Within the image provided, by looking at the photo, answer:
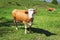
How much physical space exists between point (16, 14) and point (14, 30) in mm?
1276

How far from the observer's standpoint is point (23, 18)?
55.8 feet

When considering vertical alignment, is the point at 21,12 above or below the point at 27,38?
above

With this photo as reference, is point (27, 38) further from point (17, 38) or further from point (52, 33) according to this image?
point (52, 33)

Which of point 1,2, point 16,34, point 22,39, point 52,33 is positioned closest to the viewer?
point 22,39

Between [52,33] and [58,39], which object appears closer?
[58,39]

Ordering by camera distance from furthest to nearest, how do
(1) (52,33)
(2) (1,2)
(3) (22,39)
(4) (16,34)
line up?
(2) (1,2)
(1) (52,33)
(4) (16,34)
(3) (22,39)

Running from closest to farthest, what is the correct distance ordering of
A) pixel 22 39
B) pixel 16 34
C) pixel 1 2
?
pixel 22 39 < pixel 16 34 < pixel 1 2

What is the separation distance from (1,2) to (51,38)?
3684 cm

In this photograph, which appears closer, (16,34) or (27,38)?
(27,38)

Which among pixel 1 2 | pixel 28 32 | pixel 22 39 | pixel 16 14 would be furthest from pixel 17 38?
pixel 1 2

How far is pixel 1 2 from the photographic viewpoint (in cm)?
5147

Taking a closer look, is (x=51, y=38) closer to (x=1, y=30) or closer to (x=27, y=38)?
(x=27, y=38)

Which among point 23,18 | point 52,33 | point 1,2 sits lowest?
point 1,2

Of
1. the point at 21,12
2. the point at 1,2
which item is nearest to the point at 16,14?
the point at 21,12
